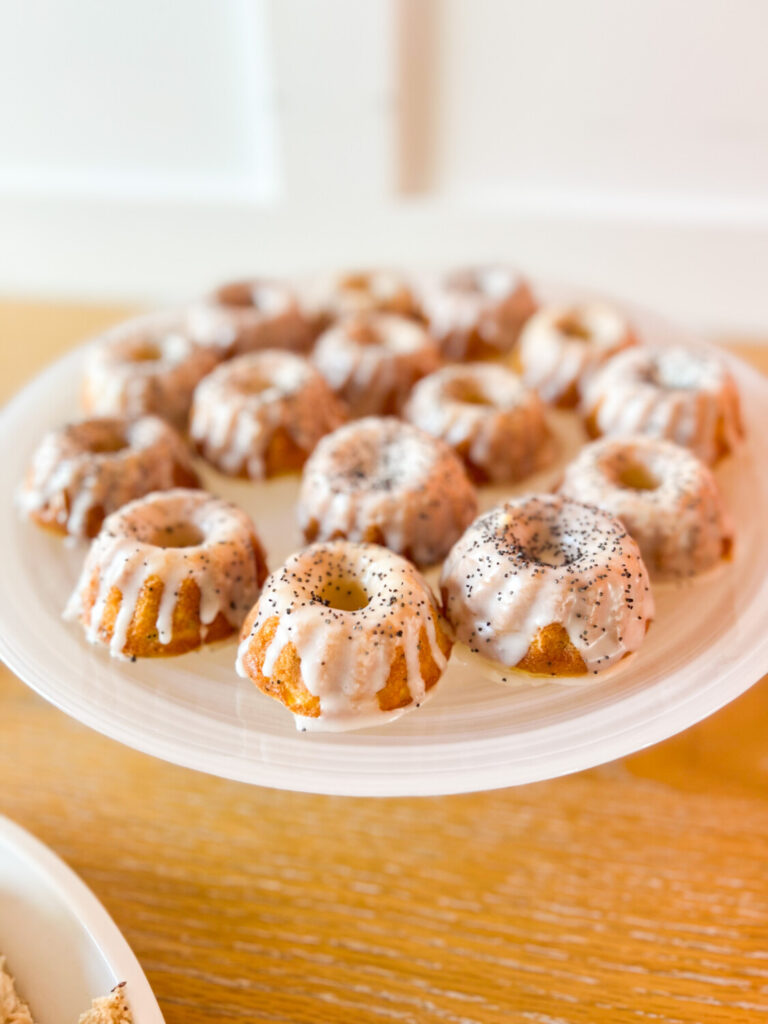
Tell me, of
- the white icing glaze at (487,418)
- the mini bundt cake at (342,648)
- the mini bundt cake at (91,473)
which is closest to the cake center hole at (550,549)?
the mini bundt cake at (342,648)

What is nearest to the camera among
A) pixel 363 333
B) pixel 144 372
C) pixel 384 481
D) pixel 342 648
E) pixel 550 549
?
pixel 342 648

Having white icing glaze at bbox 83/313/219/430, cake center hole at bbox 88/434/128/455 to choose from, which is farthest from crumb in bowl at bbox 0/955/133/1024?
white icing glaze at bbox 83/313/219/430

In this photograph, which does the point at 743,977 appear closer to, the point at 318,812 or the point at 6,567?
the point at 318,812

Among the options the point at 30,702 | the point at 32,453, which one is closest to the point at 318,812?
the point at 30,702

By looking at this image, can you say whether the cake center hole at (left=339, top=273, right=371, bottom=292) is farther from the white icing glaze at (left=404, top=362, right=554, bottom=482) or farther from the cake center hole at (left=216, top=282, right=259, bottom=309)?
the white icing glaze at (left=404, top=362, right=554, bottom=482)

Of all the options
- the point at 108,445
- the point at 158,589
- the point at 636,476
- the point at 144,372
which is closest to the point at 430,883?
the point at 158,589

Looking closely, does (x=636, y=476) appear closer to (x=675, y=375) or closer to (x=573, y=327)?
(x=675, y=375)
